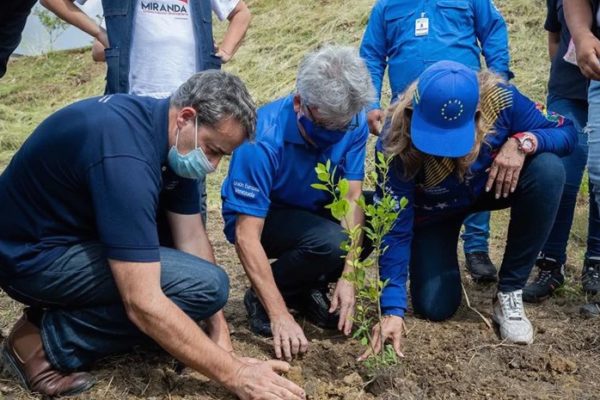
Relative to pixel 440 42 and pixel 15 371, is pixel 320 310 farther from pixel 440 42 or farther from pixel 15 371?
pixel 440 42

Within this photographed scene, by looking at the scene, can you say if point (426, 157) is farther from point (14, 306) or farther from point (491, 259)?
point (14, 306)

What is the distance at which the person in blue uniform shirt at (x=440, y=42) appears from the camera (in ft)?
12.0

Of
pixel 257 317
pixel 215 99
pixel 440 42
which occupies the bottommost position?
pixel 257 317

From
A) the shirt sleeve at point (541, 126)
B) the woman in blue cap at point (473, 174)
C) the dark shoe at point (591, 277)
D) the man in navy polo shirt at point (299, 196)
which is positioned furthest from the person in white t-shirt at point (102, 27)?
the dark shoe at point (591, 277)

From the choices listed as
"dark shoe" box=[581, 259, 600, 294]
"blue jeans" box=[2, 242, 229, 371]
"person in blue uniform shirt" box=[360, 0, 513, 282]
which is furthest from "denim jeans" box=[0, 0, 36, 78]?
"dark shoe" box=[581, 259, 600, 294]

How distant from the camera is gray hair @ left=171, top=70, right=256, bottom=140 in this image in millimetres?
2363

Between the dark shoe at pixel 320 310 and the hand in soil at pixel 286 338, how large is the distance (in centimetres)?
35

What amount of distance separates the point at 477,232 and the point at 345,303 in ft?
3.72

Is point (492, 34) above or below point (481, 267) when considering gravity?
above

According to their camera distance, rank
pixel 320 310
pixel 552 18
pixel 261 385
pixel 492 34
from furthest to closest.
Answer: pixel 552 18
pixel 492 34
pixel 320 310
pixel 261 385

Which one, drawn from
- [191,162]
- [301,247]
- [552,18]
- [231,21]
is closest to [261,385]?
[191,162]

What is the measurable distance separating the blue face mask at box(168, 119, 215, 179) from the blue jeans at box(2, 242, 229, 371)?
350 millimetres

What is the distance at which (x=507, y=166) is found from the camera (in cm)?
290

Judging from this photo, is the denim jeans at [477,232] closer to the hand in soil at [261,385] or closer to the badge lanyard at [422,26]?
the badge lanyard at [422,26]
